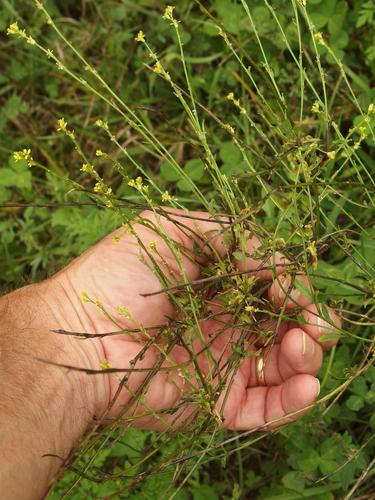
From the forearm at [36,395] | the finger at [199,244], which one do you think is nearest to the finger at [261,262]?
the finger at [199,244]

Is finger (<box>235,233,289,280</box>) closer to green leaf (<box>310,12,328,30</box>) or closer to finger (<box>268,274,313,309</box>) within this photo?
finger (<box>268,274,313,309</box>)

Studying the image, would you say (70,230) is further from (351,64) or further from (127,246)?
(351,64)

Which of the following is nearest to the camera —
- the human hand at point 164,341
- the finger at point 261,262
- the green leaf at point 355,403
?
the finger at point 261,262

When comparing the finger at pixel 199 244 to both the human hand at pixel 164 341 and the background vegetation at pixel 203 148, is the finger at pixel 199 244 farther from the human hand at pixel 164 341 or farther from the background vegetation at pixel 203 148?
the background vegetation at pixel 203 148

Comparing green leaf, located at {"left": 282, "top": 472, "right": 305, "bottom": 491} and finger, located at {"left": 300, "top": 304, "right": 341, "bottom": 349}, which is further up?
finger, located at {"left": 300, "top": 304, "right": 341, "bottom": 349}

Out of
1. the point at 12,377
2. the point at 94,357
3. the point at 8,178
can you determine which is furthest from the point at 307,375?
the point at 8,178

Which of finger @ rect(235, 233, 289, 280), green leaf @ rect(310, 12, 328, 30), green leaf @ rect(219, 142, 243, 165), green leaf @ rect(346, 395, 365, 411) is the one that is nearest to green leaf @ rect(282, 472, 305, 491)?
green leaf @ rect(346, 395, 365, 411)
